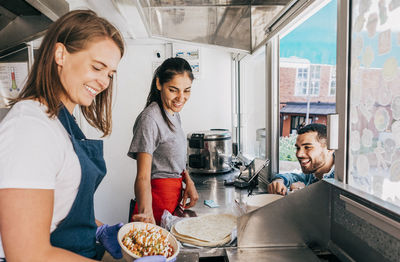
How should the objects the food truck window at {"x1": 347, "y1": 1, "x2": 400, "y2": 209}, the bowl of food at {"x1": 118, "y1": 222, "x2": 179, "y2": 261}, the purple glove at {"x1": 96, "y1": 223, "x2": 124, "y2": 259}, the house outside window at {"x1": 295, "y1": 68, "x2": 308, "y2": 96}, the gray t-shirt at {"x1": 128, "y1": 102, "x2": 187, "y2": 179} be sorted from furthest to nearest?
the house outside window at {"x1": 295, "y1": 68, "x2": 308, "y2": 96}, the gray t-shirt at {"x1": 128, "y1": 102, "x2": 187, "y2": 179}, the purple glove at {"x1": 96, "y1": 223, "x2": 124, "y2": 259}, the bowl of food at {"x1": 118, "y1": 222, "x2": 179, "y2": 261}, the food truck window at {"x1": 347, "y1": 1, "x2": 400, "y2": 209}

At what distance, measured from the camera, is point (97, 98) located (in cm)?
109

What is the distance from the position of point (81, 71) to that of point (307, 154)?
1.13 meters

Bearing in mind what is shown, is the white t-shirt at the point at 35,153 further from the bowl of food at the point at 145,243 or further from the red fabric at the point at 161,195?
the red fabric at the point at 161,195

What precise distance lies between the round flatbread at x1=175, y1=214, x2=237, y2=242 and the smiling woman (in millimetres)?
333

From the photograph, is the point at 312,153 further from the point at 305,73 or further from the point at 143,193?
the point at 143,193

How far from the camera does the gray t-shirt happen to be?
1.42m

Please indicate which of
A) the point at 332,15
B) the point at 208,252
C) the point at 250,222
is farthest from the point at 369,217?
the point at 332,15

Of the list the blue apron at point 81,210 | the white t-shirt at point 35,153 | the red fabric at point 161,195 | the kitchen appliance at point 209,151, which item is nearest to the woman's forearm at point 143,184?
the red fabric at point 161,195

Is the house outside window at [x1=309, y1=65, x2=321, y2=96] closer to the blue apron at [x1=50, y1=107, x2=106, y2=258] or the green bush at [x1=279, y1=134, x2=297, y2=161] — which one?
the green bush at [x1=279, y1=134, x2=297, y2=161]

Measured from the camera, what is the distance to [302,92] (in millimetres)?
1657

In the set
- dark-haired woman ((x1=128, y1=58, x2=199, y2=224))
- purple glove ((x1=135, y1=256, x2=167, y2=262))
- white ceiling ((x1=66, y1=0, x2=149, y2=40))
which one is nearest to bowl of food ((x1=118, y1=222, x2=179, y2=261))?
purple glove ((x1=135, y1=256, x2=167, y2=262))

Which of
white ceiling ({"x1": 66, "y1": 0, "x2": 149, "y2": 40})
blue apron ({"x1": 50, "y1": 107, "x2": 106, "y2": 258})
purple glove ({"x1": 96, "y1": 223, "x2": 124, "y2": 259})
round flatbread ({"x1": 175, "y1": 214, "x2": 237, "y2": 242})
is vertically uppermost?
white ceiling ({"x1": 66, "y1": 0, "x2": 149, "y2": 40})

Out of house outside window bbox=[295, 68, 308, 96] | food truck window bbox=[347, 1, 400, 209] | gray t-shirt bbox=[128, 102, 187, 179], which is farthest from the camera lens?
house outside window bbox=[295, 68, 308, 96]

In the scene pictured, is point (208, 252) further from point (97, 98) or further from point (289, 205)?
point (97, 98)
